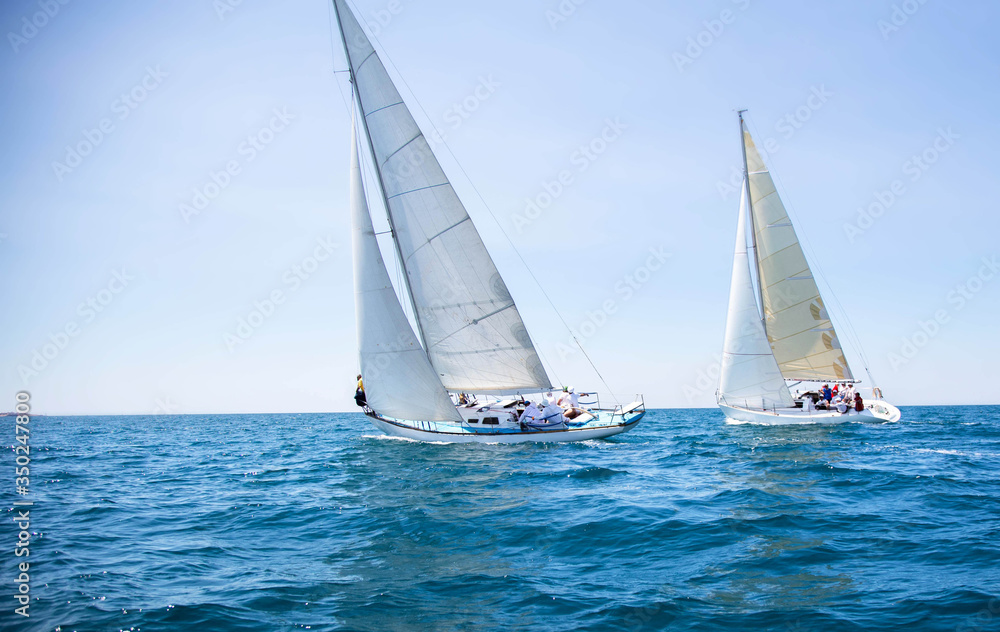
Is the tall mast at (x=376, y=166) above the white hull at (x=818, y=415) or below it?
above

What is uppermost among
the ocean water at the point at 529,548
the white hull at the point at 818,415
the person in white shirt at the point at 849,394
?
the ocean water at the point at 529,548


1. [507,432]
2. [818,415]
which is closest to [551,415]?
[507,432]

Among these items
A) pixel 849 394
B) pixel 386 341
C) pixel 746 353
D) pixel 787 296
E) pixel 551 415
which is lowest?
pixel 849 394

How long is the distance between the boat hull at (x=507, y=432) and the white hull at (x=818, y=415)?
992 centimetres

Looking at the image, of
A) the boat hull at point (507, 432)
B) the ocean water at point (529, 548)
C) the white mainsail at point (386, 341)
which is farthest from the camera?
the white mainsail at point (386, 341)

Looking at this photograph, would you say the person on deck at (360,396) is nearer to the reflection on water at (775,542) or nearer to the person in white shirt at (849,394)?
the reflection on water at (775,542)

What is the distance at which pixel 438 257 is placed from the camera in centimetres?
2194

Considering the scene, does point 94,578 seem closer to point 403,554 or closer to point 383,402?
point 403,554

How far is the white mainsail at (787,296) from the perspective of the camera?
30297 millimetres

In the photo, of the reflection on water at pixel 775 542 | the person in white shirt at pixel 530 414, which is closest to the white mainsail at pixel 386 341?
the person in white shirt at pixel 530 414

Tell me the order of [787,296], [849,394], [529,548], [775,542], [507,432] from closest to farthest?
[775,542], [529,548], [507,432], [849,394], [787,296]

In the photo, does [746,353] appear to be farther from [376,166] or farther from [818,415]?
[376,166]

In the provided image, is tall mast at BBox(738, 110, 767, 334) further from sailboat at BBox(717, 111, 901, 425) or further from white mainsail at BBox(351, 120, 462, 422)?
white mainsail at BBox(351, 120, 462, 422)

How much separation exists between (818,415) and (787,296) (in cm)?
645
